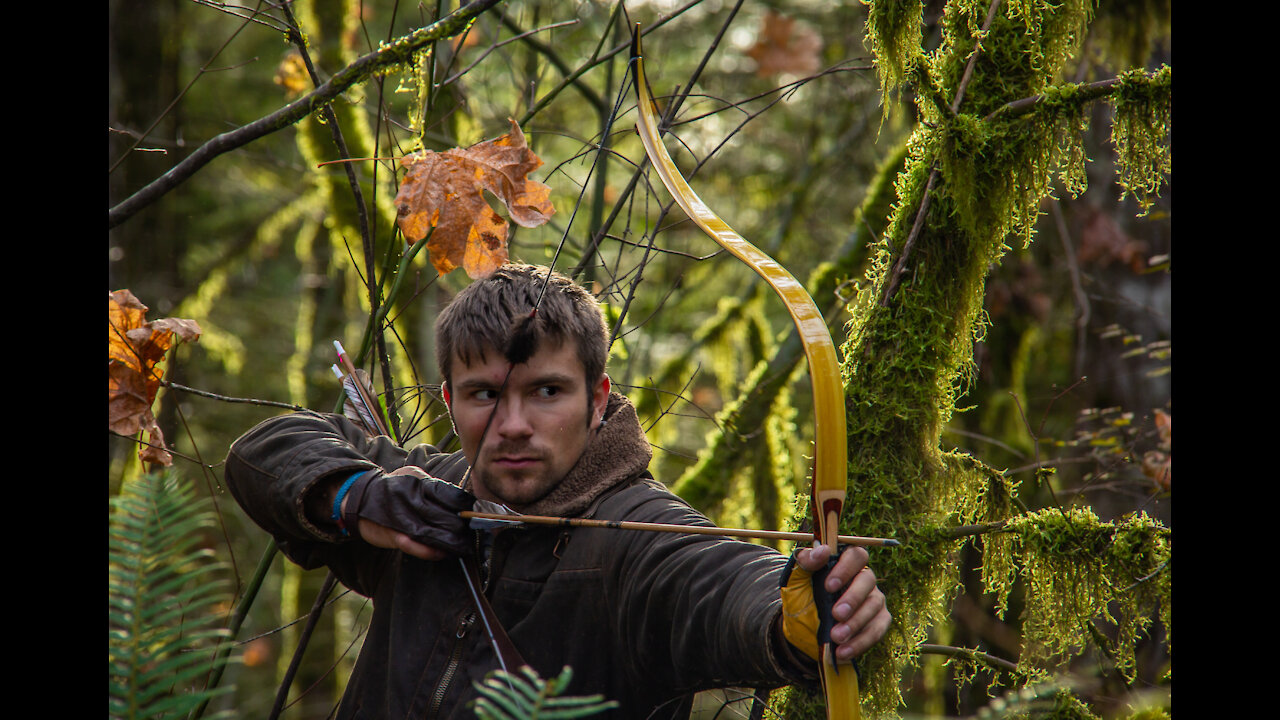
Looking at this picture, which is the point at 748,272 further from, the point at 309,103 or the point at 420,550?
the point at 420,550

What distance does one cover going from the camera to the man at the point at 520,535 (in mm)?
1712

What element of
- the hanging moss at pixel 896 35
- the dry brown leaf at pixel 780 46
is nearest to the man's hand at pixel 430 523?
the hanging moss at pixel 896 35

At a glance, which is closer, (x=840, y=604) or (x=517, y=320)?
(x=840, y=604)

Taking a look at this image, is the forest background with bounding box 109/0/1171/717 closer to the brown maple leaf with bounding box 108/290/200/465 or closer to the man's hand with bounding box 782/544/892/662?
the brown maple leaf with bounding box 108/290/200/465

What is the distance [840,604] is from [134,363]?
6.20ft

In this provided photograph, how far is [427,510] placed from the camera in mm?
1808

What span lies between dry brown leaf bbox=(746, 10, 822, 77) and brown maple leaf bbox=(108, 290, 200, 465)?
3.75 meters

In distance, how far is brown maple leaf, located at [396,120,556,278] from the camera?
7.41 ft

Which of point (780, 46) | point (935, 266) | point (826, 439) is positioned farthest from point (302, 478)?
point (780, 46)

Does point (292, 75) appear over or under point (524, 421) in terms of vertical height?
over

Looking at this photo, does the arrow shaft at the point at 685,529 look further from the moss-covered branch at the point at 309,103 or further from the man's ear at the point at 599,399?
the moss-covered branch at the point at 309,103

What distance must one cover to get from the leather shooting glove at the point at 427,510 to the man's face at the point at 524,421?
0.10 metres
